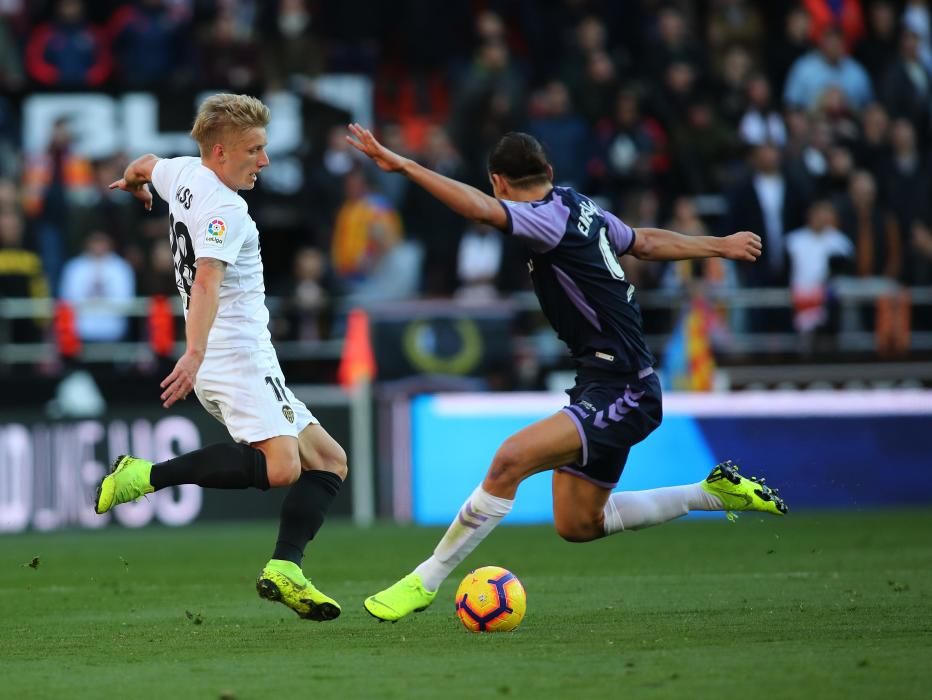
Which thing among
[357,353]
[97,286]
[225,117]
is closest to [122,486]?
[225,117]

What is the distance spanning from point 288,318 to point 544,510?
3.63 meters

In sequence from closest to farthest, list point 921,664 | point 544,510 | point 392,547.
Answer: point 921,664, point 392,547, point 544,510

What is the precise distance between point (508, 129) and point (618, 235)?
10.2m

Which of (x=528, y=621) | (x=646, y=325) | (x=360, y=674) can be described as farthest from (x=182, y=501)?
(x=360, y=674)

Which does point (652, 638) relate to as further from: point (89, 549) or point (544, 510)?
point (544, 510)

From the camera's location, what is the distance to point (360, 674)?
6.31 meters

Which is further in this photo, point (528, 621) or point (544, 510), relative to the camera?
point (544, 510)

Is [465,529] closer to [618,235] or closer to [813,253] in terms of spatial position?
[618,235]

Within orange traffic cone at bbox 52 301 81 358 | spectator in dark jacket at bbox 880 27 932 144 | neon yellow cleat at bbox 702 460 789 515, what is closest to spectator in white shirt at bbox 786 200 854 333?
spectator in dark jacket at bbox 880 27 932 144

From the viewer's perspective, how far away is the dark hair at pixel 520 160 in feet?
25.6

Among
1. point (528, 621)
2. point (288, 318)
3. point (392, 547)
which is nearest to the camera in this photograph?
point (528, 621)

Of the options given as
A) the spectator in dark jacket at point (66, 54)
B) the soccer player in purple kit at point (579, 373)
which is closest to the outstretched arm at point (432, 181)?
the soccer player in purple kit at point (579, 373)

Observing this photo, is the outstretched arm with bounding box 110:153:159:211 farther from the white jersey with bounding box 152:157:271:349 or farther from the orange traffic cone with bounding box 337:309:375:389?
the orange traffic cone with bounding box 337:309:375:389

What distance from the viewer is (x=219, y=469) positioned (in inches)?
301
